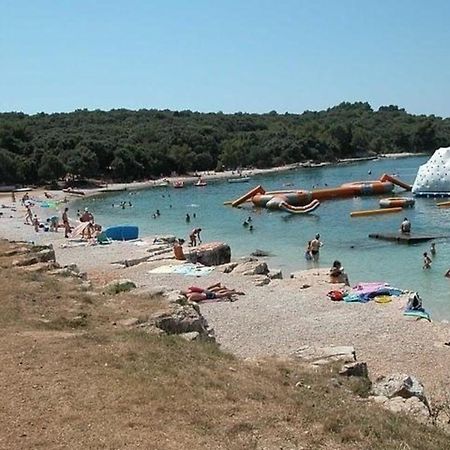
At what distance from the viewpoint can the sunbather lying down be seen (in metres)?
19.5

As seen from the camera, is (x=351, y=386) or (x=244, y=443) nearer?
(x=244, y=443)

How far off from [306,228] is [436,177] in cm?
1952

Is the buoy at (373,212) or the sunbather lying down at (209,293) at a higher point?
the sunbather lying down at (209,293)

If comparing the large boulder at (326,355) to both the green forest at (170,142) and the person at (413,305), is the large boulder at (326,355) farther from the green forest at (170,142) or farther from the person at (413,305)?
the green forest at (170,142)

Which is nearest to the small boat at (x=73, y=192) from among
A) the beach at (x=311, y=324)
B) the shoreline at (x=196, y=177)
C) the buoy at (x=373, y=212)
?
the shoreline at (x=196, y=177)

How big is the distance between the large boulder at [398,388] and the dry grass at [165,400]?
1.27ft

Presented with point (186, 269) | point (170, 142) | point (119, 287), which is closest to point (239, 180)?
point (170, 142)

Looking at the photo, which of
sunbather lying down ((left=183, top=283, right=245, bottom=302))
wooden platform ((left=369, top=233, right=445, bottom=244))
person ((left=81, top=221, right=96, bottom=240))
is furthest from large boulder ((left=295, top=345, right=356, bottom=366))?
person ((left=81, top=221, right=96, bottom=240))

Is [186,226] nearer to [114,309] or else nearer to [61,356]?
[114,309]

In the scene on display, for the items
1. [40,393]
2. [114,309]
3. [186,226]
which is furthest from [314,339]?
[186,226]

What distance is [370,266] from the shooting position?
29.1 meters

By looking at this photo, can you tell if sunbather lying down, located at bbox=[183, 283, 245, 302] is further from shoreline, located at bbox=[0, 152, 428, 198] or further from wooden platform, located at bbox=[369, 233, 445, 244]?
shoreline, located at bbox=[0, 152, 428, 198]

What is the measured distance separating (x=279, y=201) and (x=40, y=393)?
4725cm

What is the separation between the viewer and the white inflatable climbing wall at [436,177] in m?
56.7
